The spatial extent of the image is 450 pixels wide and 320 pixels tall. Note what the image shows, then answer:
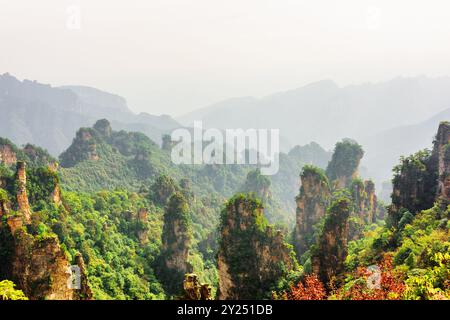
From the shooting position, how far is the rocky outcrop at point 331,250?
71.5 feet

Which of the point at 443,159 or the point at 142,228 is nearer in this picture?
the point at 443,159

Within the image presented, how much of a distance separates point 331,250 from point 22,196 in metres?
21.3

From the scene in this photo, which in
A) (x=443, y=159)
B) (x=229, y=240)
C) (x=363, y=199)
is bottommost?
(x=229, y=240)

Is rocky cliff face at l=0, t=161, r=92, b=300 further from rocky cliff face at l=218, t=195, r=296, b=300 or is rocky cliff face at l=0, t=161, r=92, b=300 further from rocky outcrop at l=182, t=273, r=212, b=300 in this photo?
rocky cliff face at l=218, t=195, r=296, b=300

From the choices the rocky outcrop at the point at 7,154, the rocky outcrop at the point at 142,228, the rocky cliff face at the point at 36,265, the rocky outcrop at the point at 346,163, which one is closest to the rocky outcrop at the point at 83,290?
the rocky cliff face at the point at 36,265

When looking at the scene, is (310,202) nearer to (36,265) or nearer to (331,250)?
(331,250)

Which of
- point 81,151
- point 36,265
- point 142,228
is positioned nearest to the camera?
point 36,265

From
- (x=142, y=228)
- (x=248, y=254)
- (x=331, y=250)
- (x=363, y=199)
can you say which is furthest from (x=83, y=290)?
(x=363, y=199)

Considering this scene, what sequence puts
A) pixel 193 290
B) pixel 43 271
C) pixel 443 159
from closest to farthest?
pixel 193 290, pixel 43 271, pixel 443 159

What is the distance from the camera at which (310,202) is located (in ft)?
135

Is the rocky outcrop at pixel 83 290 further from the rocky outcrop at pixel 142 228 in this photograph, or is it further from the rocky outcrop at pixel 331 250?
the rocky outcrop at pixel 142 228

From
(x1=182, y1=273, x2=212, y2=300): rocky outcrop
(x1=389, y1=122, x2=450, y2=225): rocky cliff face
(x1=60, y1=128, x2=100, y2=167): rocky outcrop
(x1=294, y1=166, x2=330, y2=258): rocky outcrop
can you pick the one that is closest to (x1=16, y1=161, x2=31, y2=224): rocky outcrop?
(x1=182, y1=273, x2=212, y2=300): rocky outcrop
